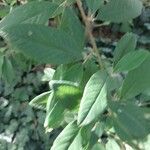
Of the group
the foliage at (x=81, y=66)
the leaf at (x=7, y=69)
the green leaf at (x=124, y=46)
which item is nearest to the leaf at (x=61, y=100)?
the foliage at (x=81, y=66)

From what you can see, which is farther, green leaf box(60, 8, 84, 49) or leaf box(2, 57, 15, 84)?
leaf box(2, 57, 15, 84)

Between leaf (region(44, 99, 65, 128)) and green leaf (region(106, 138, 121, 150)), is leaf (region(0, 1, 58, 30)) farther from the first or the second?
green leaf (region(106, 138, 121, 150))

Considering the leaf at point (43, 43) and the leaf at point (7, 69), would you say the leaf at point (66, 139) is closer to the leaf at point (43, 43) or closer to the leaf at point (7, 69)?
the leaf at point (43, 43)

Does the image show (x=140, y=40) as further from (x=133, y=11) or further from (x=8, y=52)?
(x=133, y=11)

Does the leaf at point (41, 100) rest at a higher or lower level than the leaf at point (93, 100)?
lower

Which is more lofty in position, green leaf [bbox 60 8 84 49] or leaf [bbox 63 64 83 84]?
green leaf [bbox 60 8 84 49]

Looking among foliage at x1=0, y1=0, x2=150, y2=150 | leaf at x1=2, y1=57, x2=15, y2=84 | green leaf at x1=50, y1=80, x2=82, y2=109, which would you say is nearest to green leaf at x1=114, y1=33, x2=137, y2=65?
foliage at x1=0, y1=0, x2=150, y2=150

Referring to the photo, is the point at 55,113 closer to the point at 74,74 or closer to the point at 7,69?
the point at 74,74
